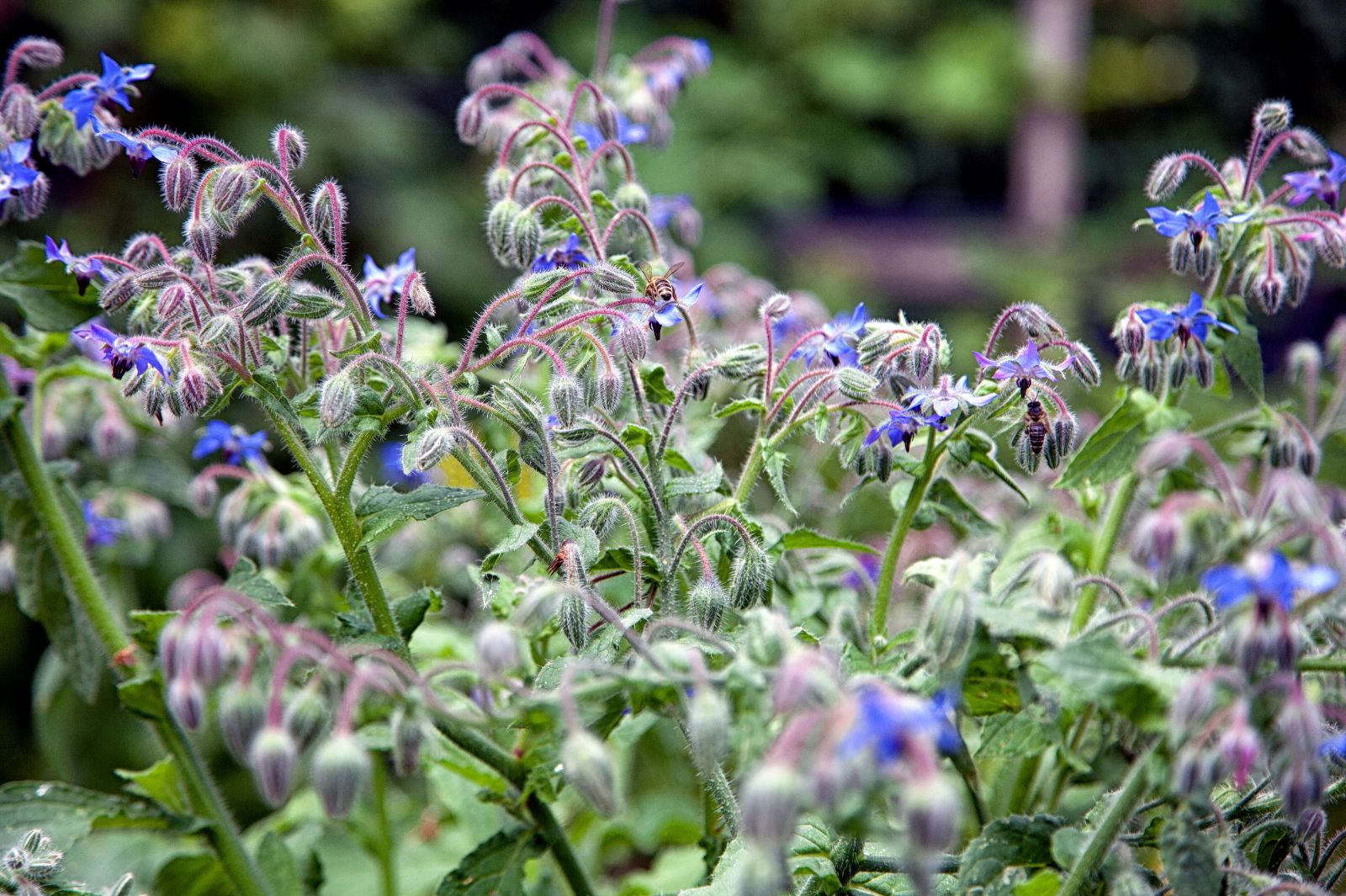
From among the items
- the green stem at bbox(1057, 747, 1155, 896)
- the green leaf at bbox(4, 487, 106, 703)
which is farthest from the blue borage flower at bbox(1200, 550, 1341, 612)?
the green leaf at bbox(4, 487, 106, 703)

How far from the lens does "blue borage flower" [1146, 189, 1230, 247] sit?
1.07m

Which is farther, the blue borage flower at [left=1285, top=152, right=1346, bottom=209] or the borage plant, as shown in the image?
the blue borage flower at [left=1285, top=152, right=1346, bottom=209]

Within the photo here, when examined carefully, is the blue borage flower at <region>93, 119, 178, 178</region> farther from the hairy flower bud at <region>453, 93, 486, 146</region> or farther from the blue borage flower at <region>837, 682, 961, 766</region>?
the blue borage flower at <region>837, 682, 961, 766</region>

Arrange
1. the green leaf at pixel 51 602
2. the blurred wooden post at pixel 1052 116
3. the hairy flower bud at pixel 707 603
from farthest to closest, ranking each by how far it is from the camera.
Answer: the blurred wooden post at pixel 1052 116 < the green leaf at pixel 51 602 < the hairy flower bud at pixel 707 603

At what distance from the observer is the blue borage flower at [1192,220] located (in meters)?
1.07

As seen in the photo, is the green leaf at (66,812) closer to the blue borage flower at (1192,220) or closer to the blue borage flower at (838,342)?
the blue borage flower at (838,342)

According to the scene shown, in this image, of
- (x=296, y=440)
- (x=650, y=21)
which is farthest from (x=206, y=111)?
(x=296, y=440)

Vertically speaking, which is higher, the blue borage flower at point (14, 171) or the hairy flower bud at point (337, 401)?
the blue borage flower at point (14, 171)

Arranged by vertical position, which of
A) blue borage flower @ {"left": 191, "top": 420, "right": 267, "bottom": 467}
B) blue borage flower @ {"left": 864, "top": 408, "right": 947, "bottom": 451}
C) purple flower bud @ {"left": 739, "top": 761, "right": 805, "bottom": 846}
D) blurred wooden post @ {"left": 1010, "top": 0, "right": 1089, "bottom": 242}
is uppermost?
blurred wooden post @ {"left": 1010, "top": 0, "right": 1089, "bottom": 242}

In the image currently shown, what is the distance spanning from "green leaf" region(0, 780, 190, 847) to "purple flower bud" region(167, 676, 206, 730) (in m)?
0.50

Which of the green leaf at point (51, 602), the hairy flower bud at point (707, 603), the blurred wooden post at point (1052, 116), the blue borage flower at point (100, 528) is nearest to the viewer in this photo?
the hairy flower bud at point (707, 603)

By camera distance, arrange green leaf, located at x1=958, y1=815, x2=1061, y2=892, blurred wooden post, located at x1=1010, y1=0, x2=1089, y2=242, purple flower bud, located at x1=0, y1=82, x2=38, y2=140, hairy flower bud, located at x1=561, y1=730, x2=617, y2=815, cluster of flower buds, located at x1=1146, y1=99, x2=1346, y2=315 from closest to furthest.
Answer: hairy flower bud, located at x1=561, y1=730, x2=617, y2=815
green leaf, located at x1=958, y1=815, x2=1061, y2=892
cluster of flower buds, located at x1=1146, y1=99, x2=1346, y2=315
purple flower bud, located at x1=0, y1=82, x2=38, y2=140
blurred wooden post, located at x1=1010, y1=0, x2=1089, y2=242

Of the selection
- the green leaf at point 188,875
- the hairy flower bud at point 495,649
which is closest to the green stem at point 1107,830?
the hairy flower bud at point 495,649

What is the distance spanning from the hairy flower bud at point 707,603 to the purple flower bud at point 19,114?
770 millimetres
